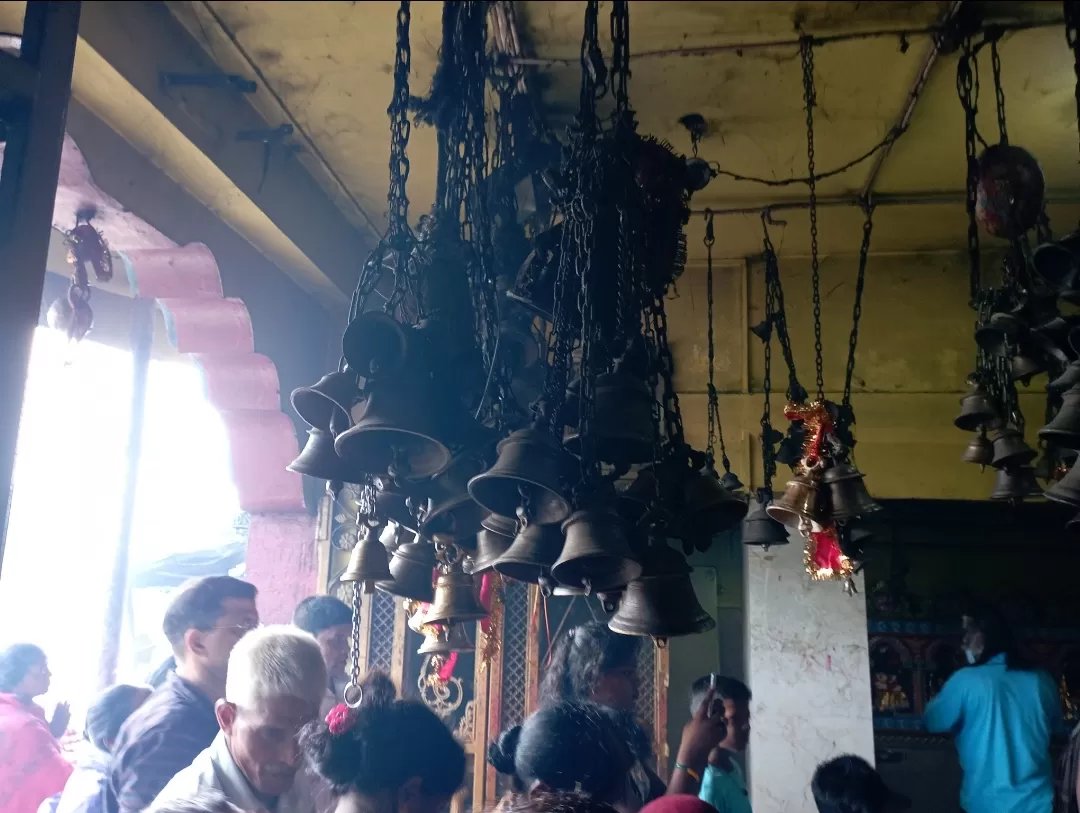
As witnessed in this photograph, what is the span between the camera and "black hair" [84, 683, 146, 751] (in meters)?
3.02

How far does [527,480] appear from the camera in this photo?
1775 mm

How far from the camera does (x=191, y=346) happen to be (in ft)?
14.3

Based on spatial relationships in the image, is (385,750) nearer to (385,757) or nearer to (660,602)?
(385,757)

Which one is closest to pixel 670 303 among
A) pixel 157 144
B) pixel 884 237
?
pixel 884 237

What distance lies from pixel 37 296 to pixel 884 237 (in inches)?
187

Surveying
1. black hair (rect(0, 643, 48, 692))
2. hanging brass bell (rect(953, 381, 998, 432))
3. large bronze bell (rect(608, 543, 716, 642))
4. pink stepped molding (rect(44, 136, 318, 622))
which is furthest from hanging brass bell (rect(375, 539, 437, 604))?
black hair (rect(0, 643, 48, 692))

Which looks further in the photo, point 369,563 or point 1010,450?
point 1010,450

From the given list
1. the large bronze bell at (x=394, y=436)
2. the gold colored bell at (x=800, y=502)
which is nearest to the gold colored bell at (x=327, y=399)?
the large bronze bell at (x=394, y=436)

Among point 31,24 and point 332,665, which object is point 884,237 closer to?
point 332,665

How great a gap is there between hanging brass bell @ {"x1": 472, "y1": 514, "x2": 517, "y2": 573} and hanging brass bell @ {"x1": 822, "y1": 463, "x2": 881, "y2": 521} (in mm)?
1526

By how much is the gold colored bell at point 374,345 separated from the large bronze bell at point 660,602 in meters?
0.77

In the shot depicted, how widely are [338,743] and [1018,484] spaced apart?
8.81 ft

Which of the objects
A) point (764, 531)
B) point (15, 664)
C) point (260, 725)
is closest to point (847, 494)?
point (764, 531)

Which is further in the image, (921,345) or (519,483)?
(921,345)
